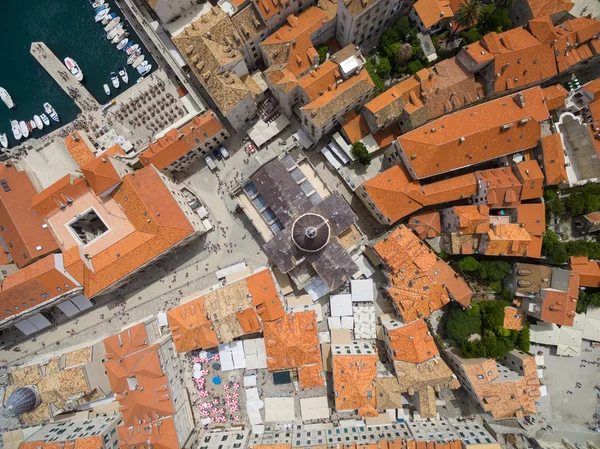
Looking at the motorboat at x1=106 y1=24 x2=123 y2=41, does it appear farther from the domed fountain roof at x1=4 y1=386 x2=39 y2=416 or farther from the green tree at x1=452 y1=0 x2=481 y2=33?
the domed fountain roof at x1=4 y1=386 x2=39 y2=416

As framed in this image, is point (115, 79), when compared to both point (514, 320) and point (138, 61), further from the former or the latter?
point (514, 320)

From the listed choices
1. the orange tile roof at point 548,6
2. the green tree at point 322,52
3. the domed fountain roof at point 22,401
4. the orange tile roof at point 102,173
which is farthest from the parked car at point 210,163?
the orange tile roof at point 548,6

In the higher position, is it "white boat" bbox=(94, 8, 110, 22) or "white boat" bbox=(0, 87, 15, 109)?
"white boat" bbox=(94, 8, 110, 22)

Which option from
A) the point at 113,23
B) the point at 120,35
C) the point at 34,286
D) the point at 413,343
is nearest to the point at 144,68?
the point at 120,35

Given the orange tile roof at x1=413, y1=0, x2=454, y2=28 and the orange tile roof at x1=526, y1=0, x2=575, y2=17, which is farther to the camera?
the orange tile roof at x1=413, y1=0, x2=454, y2=28

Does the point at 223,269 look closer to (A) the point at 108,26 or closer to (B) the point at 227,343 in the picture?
(B) the point at 227,343

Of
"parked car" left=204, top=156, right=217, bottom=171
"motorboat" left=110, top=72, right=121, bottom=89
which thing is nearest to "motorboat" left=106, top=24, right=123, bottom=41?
"motorboat" left=110, top=72, right=121, bottom=89

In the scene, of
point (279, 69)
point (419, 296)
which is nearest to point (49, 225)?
point (279, 69)

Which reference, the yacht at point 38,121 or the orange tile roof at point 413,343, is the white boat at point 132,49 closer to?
the yacht at point 38,121
